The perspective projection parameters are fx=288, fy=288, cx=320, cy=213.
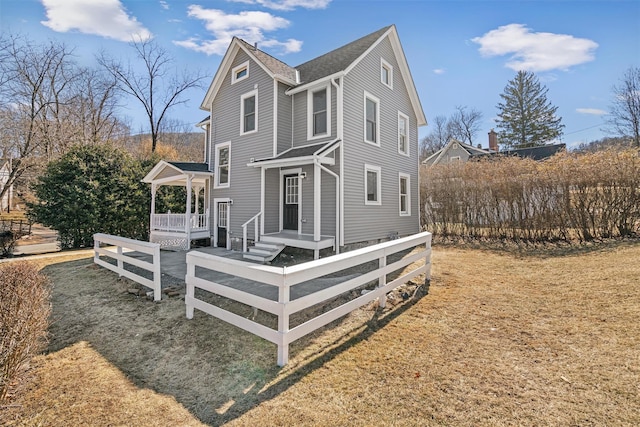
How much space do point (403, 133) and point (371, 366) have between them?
11.8 m

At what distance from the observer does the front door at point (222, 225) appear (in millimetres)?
12555

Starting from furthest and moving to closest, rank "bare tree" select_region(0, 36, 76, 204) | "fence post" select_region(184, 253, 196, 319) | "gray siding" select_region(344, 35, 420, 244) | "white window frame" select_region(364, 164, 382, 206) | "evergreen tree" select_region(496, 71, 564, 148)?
"evergreen tree" select_region(496, 71, 564, 148)
"bare tree" select_region(0, 36, 76, 204)
"white window frame" select_region(364, 164, 382, 206)
"gray siding" select_region(344, 35, 420, 244)
"fence post" select_region(184, 253, 196, 319)

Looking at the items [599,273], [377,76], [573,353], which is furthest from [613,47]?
[573,353]

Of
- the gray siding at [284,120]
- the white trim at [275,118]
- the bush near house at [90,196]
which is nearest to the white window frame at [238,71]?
the white trim at [275,118]

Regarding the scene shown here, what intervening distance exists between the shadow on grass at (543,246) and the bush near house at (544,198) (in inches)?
14.6

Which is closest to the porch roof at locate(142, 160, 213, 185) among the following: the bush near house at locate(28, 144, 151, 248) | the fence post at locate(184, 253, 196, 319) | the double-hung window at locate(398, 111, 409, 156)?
the bush near house at locate(28, 144, 151, 248)

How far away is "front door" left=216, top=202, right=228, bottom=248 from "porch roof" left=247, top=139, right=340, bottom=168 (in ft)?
11.3

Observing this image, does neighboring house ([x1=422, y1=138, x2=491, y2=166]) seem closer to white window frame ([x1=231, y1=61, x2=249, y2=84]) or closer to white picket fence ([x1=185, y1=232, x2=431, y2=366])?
white window frame ([x1=231, y1=61, x2=249, y2=84])

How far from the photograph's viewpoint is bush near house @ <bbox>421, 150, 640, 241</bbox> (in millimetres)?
9852

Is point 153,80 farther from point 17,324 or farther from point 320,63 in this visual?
point 17,324

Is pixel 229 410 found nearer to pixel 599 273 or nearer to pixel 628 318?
pixel 628 318

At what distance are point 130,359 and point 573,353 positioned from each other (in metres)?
5.59

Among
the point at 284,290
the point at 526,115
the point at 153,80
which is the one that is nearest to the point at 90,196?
the point at 153,80

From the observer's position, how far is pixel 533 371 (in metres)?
3.17
